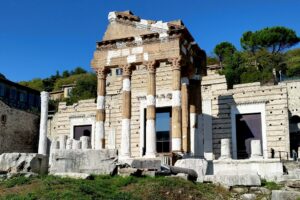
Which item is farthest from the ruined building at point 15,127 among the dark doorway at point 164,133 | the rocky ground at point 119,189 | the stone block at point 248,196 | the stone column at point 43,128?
the stone block at point 248,196

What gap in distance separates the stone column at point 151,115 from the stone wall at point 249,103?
6937 mm

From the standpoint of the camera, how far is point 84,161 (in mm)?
14461

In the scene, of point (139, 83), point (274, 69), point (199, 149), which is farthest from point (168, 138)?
point (274, 69)

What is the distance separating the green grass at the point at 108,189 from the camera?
35.7 ft

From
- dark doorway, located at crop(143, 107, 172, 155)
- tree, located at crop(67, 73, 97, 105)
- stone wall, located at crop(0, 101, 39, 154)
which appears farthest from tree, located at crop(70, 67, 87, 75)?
dark doorway, located at crop(143, 107, 172, 155)

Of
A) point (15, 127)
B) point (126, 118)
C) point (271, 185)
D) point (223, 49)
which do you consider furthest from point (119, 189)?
point (223, 49)

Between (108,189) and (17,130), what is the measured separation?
77.9 ft

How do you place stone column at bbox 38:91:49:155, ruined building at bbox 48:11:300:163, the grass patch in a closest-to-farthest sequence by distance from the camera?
the grass patch → ruined building at bbox 48:11:300:163 → stone column at bbox 38:91:49:155

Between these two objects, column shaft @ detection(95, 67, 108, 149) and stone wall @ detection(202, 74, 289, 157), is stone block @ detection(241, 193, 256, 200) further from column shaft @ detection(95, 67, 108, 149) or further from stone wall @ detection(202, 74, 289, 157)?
stone wall @ detection(202, 74, 289, 157)

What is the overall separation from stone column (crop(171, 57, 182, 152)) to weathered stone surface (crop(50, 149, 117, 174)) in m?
6.83

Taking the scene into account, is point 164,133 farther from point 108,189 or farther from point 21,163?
point 108,189

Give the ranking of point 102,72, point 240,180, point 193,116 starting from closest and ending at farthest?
1. point 240,180
2. point 102,72
3. point 193,116

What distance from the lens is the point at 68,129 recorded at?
32.2m

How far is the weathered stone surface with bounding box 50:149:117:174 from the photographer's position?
46.4ft
